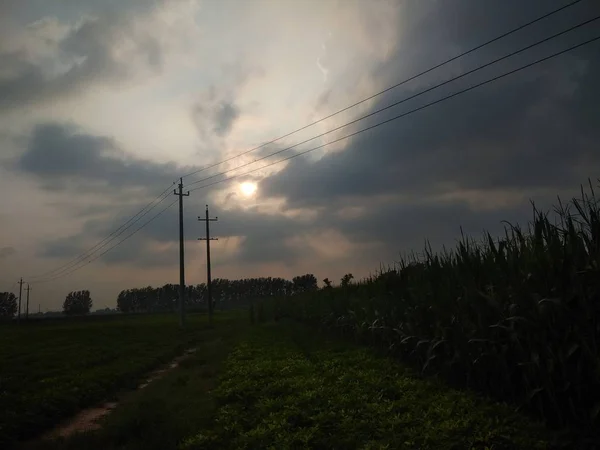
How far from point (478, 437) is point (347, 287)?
18313mm

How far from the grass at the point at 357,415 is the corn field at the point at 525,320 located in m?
0.53

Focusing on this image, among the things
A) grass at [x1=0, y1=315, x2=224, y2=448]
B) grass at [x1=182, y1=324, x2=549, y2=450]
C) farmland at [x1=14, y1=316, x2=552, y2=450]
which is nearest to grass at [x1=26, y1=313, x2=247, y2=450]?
farmland at [x1=14, y1=316, x2=552, y2=450]

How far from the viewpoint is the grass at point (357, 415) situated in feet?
18.7

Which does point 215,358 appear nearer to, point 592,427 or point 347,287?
point 347,287

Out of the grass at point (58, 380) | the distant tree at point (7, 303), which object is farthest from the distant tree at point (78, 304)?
the grass at point (58, 380)

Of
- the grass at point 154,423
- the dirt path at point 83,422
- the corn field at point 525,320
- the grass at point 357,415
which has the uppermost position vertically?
the corn field at point 525,320

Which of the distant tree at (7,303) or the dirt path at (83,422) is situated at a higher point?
the distant tree at (7,303)

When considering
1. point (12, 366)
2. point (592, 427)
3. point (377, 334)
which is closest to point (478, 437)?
point (592, 427)

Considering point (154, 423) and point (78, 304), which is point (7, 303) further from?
point (154, 423)

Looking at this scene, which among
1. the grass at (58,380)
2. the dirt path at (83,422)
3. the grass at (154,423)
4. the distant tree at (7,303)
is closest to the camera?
the grass at (154,423)

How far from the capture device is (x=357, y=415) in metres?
7.08

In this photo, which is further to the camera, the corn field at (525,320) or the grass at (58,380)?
the grass at (58,380)

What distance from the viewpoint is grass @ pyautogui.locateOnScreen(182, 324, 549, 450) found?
5.69 metres

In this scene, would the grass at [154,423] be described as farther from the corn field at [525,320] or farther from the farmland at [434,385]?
the corn field at [525,320]
